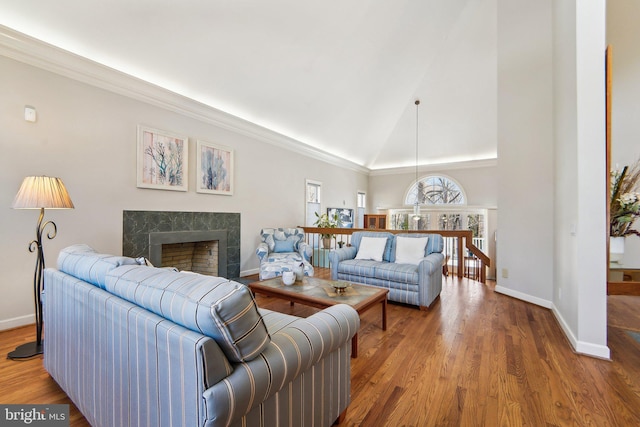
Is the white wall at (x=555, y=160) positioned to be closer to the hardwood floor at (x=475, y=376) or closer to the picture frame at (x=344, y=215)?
the hardwood floor at (x=475, y=376)

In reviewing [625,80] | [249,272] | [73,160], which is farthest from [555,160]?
[73,160]

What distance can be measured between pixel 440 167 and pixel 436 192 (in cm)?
76

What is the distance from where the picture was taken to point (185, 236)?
3.99m

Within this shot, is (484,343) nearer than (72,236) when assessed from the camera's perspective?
Yes

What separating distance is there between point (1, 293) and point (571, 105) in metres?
5.78

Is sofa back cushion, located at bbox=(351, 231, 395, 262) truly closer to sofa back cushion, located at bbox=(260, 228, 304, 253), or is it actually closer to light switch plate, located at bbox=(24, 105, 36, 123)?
sofa back cushion, located at bbox=(260, 228, 304, 253)

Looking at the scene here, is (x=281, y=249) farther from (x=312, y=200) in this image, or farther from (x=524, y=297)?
(x=524, y=297)

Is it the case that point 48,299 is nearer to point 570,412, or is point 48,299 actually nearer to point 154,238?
point 154,238

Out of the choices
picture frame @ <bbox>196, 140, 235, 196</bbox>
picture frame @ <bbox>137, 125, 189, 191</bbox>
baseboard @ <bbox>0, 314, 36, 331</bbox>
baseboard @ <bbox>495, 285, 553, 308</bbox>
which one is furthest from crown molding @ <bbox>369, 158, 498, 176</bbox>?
baseboard @ <bbox>0, 314, 36, 331</bbox>

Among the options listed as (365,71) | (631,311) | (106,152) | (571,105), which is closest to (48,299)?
(106,152)

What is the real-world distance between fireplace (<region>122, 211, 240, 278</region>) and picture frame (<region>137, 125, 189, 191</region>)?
1.38ft

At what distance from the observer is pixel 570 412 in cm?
160

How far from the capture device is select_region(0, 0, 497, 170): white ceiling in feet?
9.60

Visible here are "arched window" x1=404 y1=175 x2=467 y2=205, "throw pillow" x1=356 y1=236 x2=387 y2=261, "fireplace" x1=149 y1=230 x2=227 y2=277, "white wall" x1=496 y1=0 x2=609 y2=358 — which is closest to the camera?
"white wall" x1=496 y1=0 x2=609 y2=358
